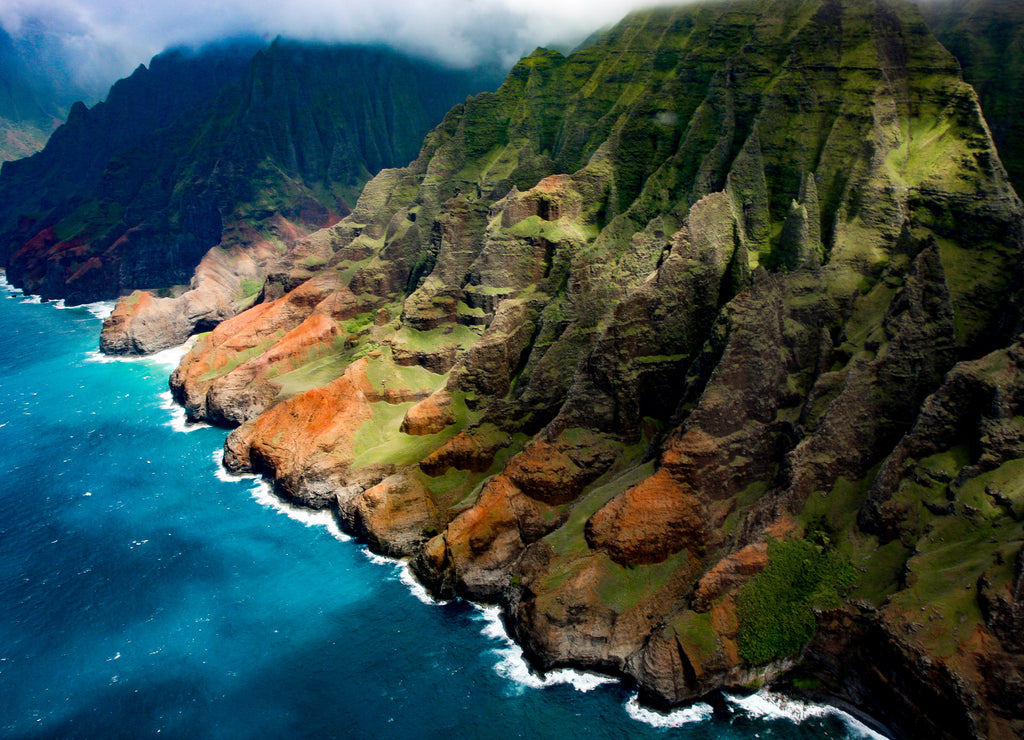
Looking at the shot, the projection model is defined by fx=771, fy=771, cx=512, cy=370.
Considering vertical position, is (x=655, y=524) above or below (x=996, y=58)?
below

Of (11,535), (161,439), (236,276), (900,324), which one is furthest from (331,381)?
(236,276)

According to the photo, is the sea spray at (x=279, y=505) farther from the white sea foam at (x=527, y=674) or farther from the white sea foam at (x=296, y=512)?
the white sea foam at (x=527, y=674)

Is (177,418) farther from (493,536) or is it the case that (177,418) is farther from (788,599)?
(788,599)

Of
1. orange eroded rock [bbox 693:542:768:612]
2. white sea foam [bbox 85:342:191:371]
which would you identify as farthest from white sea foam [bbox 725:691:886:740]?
white sea foam [bbox 85:342:191:371]

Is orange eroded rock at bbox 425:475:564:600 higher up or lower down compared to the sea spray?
higher up

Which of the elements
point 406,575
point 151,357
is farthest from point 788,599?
point 151,357

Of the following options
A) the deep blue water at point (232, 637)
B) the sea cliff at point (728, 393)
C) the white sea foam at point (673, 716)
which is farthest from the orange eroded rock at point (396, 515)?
the white sea foam at point (673, 716)

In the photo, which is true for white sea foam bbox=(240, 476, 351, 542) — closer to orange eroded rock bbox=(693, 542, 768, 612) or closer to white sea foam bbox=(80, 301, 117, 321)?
orange eroded rock bbox=(693, 542, 768, 612)
